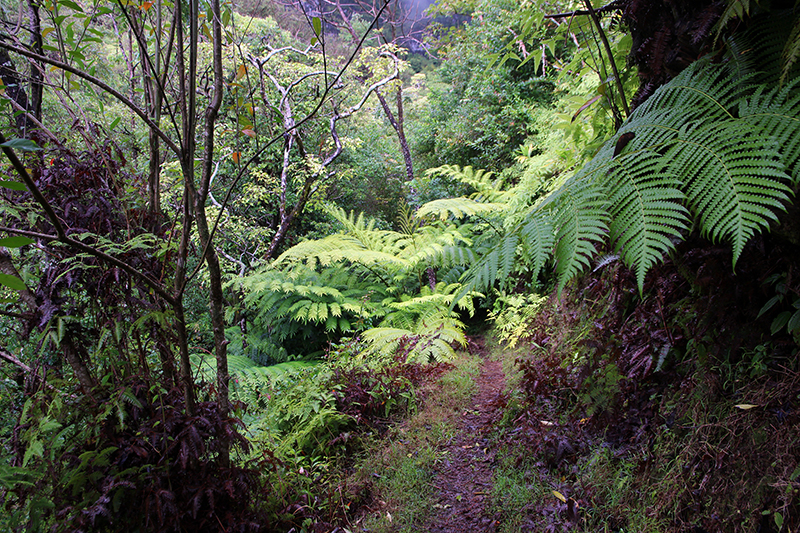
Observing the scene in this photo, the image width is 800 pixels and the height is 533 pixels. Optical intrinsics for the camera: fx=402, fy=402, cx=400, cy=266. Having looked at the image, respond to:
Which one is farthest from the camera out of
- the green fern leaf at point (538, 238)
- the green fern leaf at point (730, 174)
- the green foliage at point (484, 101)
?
the green foliage at point (484, 101)

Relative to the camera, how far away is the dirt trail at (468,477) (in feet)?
5.68

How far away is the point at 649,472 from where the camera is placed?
1454 millimetres

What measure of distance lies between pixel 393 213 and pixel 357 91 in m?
4.12

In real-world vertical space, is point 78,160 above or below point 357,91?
below

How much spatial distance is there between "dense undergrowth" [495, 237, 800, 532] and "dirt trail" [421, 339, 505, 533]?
11 cm

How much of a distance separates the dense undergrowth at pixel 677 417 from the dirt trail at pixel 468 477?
4.3 inches

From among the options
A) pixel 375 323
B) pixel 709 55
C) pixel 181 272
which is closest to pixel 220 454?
pixel 181 272

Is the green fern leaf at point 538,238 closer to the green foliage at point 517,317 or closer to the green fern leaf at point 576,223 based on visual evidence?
the green fern leaf at point 576,223

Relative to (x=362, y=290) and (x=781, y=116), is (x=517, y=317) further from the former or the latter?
(x=781, y=116)

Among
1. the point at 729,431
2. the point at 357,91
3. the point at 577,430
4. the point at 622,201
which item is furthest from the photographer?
the point at 357,91

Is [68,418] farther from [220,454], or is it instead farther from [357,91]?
[357,91]

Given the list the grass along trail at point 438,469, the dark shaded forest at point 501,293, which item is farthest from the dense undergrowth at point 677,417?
the grass along trail at point 438,469

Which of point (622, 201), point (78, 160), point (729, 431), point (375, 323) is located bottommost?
point (375, 323)

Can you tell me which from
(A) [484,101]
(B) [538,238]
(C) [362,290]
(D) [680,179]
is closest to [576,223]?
(B) [538,238]
